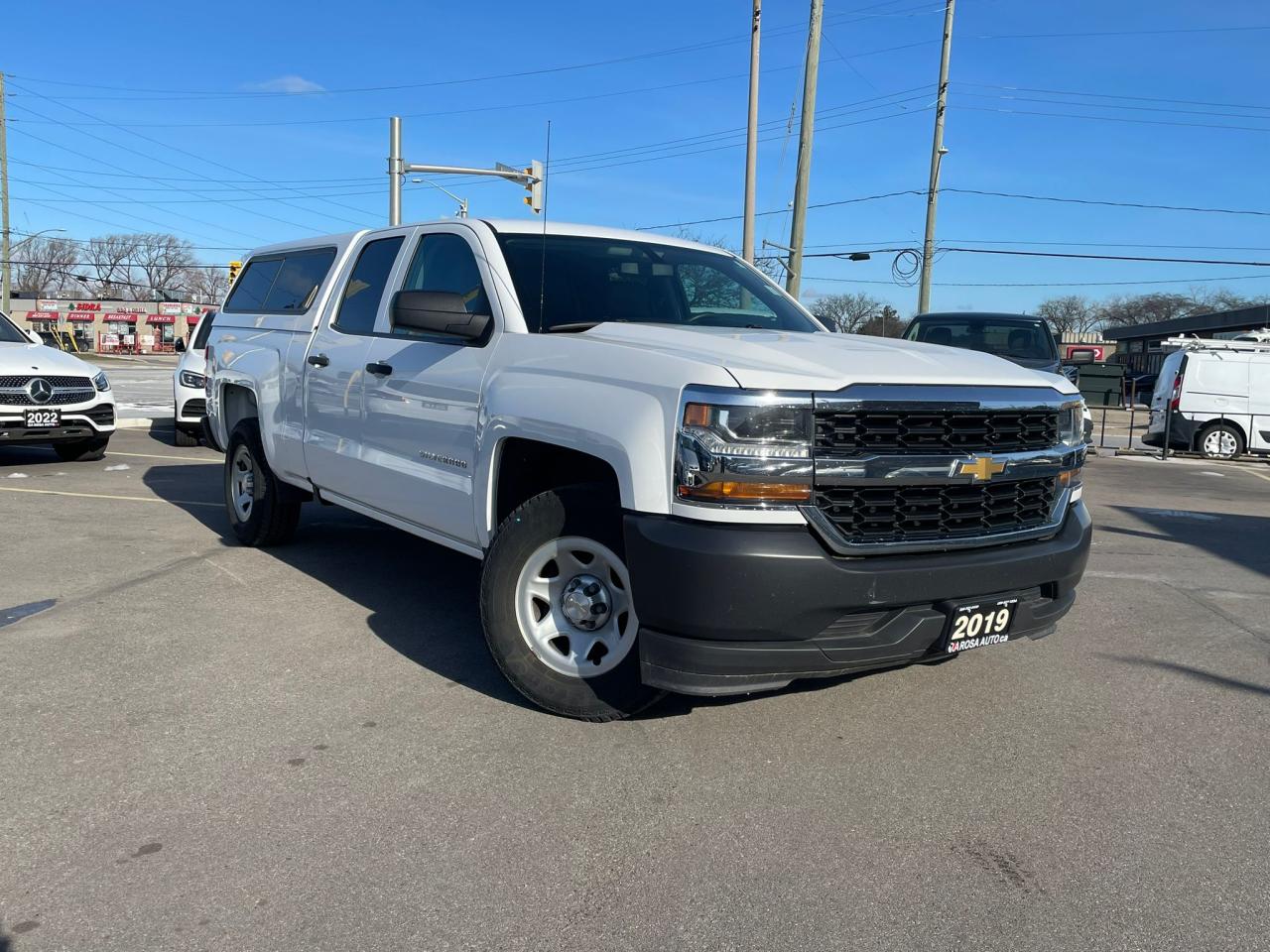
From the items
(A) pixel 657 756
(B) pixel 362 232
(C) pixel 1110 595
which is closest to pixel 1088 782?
(A) pixel 657 756

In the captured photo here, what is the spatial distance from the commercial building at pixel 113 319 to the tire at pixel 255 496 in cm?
9494

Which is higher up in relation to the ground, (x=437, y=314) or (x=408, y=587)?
(x=437, y=314)

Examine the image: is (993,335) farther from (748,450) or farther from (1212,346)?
(748,450)

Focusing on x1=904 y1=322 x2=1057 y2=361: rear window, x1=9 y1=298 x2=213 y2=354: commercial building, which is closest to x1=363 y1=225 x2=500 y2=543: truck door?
x1=904 y1=322 x2=1057 y2=361: rear window

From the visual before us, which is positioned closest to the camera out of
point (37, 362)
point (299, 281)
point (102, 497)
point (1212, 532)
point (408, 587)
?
point (408, 587)

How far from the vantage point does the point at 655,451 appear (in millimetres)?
3480

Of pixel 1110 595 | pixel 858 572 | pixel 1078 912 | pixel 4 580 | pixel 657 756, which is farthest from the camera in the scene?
pixel 1110 595

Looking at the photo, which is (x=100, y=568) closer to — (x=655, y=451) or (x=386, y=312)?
(x=386, y=312)

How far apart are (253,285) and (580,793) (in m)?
5.31

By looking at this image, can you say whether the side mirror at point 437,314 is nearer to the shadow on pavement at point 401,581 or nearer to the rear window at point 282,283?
the shadow on pavement at point 401,581

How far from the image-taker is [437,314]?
4328 millimetres

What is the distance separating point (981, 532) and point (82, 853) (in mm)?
3007

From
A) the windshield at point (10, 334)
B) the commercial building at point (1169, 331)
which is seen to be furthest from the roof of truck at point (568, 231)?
the commercial building at point (1169, 331)

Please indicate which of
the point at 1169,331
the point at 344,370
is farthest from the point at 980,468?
the point at 1169,331
